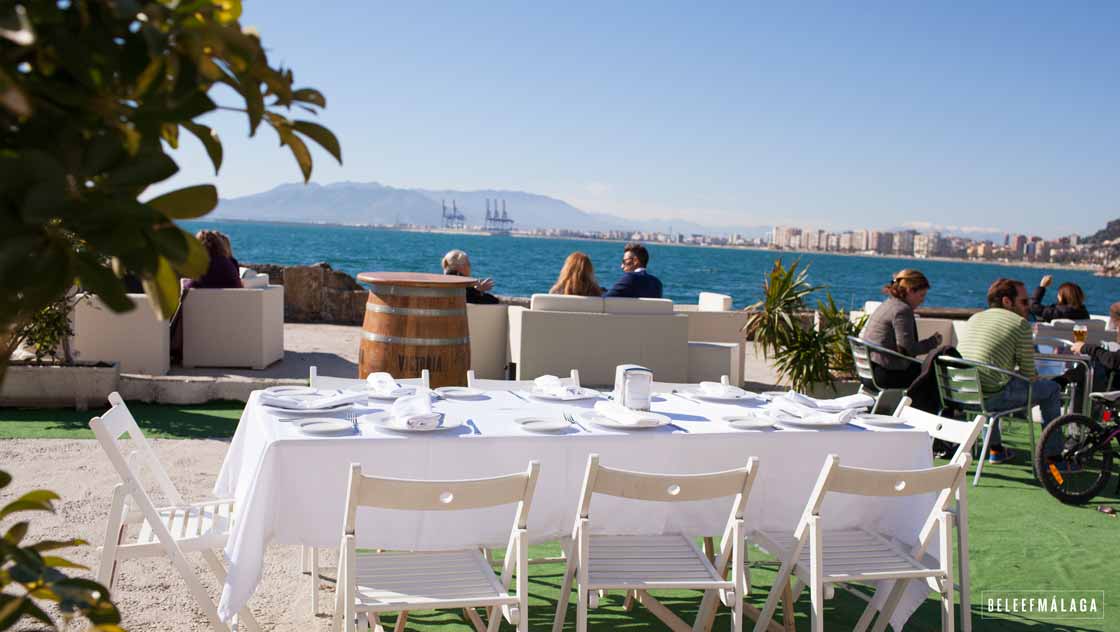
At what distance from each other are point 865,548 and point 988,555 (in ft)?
4.84

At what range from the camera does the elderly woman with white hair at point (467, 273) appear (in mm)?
7055

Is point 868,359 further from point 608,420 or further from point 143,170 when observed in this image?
point 143,170

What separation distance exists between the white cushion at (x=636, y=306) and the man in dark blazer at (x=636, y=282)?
0.30 metres

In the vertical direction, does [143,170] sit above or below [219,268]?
above

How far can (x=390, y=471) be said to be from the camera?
288 centimetres

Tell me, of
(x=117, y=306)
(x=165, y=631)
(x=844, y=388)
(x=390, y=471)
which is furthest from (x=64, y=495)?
(x=844, y=388)

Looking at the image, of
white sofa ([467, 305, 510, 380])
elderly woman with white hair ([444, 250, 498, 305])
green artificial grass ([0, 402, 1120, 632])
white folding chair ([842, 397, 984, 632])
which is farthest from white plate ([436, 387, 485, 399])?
white sofa ([467, 305, 510, 380])

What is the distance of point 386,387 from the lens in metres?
3.71

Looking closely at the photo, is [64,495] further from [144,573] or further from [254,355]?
[254,355]

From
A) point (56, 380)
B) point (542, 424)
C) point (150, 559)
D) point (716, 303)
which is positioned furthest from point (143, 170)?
point (716, 303)

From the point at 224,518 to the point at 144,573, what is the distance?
82 centimetres

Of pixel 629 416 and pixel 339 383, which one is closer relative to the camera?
pixel 629 416

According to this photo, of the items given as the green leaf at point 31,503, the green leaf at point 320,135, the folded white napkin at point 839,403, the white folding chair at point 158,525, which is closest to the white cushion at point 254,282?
the white folding chair at point 158,525

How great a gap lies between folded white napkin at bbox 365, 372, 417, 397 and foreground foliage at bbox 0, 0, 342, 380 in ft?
8.96
